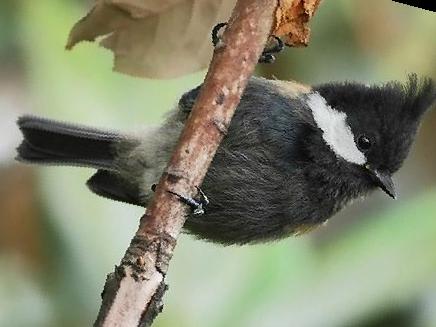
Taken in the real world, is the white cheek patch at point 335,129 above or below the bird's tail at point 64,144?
below

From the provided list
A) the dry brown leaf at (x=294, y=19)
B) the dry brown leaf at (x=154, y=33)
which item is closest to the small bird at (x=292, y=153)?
the dry brown leaf at (x=154, y=33)

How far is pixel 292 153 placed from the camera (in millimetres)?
1361

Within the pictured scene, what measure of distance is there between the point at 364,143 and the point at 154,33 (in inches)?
19.5

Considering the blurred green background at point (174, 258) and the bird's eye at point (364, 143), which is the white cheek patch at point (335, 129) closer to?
the bird's eye at point (364, 143)

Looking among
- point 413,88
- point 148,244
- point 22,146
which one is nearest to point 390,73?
point 413,88

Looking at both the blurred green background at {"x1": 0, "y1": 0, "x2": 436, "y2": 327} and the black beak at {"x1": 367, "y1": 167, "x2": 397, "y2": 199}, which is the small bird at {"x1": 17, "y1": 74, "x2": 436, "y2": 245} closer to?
the black beak at {"x1": 367, "y1": 167, "x2": 397, "y2": 199}

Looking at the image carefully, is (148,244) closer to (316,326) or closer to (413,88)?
(413,88)

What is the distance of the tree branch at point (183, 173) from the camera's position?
78cm

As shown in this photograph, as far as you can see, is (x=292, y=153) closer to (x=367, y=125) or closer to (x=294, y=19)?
(x=367, y=125)

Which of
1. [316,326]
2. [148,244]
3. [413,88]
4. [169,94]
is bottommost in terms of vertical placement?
[148,244]

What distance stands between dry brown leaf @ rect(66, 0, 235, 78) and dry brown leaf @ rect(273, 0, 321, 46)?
0.15 meters

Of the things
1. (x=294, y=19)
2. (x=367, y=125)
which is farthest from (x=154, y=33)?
(x=367, y=125)

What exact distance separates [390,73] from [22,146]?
974mm

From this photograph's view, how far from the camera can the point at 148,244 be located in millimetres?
809
